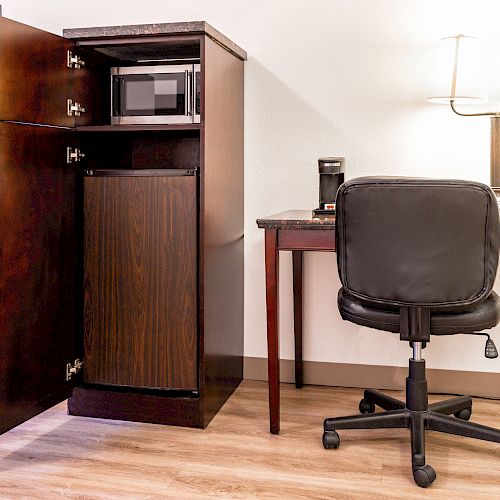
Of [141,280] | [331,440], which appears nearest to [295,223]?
[141,280]

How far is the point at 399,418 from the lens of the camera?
2123 mm

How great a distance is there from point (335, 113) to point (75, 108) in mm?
1021

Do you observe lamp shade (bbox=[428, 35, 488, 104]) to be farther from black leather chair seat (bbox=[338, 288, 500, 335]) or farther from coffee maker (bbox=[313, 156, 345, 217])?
black leather chair seat (bbox=[338, 288, 500, 335])

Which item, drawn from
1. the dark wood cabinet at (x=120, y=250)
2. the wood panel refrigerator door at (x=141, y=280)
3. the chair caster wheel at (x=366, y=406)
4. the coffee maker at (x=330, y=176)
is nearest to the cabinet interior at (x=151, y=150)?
the dark wood cabinet at (x=120, y=250)

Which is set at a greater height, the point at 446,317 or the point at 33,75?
the point at 33,75

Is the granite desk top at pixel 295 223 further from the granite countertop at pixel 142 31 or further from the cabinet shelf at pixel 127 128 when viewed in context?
the granite countertop at pixel 142 31

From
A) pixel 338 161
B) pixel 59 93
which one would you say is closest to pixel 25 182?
pixel 59 93

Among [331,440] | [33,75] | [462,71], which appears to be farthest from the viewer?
[462,71]

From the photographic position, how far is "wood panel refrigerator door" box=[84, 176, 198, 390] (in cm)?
Answer: 234

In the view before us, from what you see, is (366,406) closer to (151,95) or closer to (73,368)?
(73,368)

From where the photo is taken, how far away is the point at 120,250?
7.84 ft

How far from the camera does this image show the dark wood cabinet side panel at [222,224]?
2348 mm

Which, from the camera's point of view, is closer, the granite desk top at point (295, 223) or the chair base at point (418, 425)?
the chair base at point (418, 425)

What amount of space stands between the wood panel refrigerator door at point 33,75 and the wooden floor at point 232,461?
1026 mm
